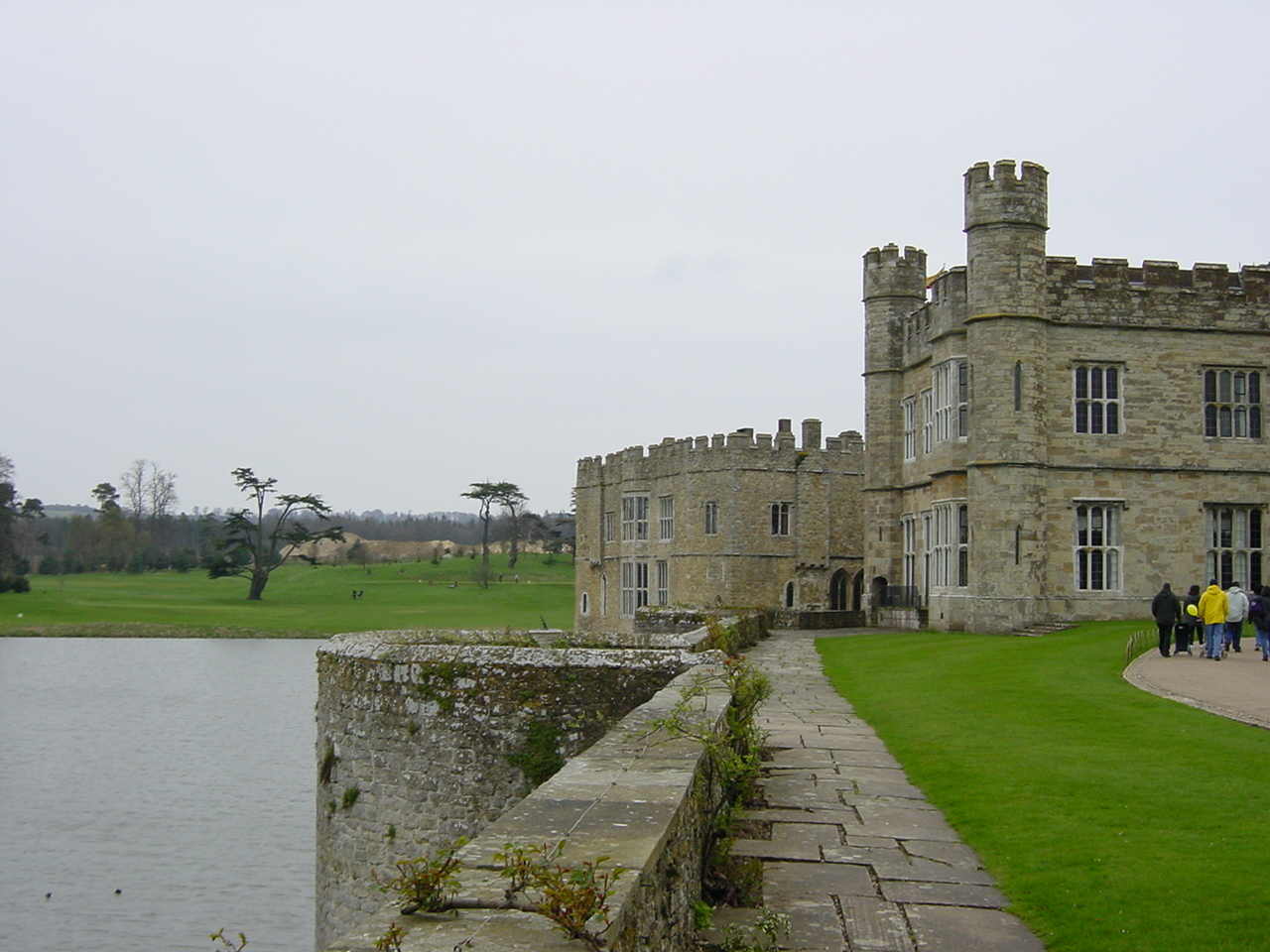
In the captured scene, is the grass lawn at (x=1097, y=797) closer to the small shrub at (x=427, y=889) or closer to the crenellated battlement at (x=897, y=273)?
the small shrub at (x=427, y=889)

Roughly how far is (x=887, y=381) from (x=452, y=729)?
72.9ft

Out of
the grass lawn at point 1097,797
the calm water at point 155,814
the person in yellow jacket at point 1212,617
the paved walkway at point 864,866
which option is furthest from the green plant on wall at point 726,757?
the person in yellow jacket at point 1212,617

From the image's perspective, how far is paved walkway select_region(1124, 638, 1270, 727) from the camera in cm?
1190

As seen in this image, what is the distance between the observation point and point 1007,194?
78.2ft

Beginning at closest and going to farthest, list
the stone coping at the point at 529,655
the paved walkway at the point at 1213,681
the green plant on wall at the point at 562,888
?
the green plant on wall at the point at 562,888
the stone coping at the point at 529,655
the paved walkway at the point at 1213,681

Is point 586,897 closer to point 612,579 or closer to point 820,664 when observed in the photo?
point 820,664

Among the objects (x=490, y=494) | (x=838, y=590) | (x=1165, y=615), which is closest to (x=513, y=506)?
(x=490, y=494)

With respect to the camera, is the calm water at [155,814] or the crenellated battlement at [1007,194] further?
the crenellated battlement at [1007,194]

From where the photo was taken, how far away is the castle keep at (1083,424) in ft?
78.8

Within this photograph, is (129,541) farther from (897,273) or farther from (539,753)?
(539,753)

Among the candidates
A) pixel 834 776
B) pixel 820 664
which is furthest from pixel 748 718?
pixel 820 664

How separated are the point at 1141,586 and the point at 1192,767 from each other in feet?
55.9

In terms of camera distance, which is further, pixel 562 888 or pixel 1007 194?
pixel 1007 194

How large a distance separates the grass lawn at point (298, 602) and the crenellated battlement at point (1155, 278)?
3572 centimetres
